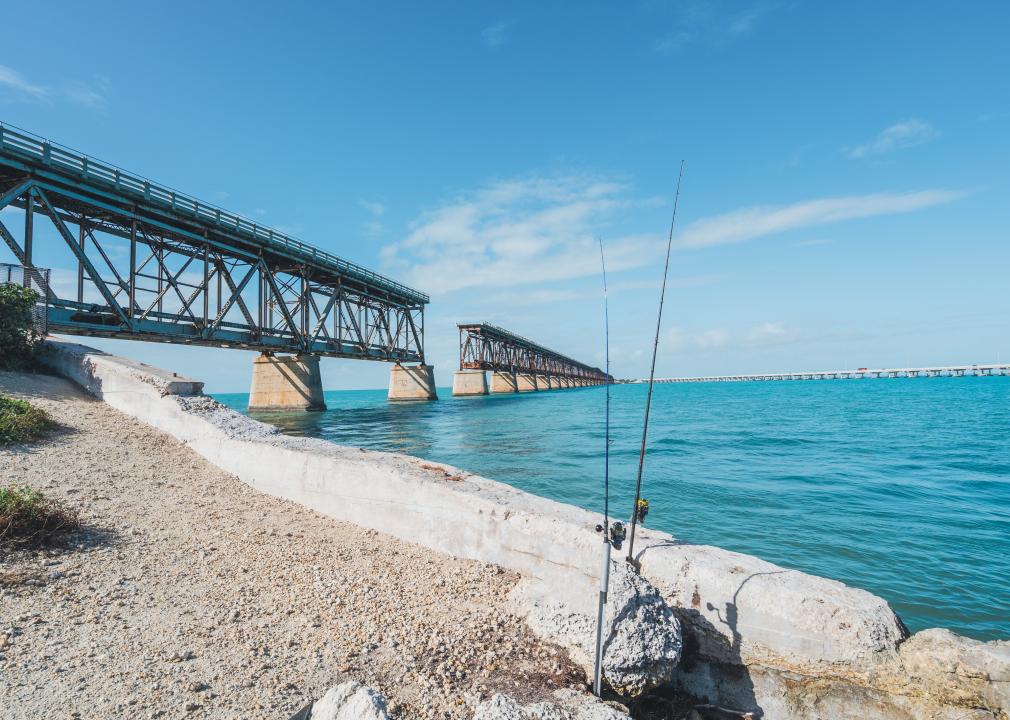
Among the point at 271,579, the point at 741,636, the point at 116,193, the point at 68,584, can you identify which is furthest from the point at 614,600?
the point at 116,193

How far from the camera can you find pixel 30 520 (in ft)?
18.1

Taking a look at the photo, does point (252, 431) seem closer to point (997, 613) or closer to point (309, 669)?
point (309, 669)

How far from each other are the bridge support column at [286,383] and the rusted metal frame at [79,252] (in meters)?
19.8

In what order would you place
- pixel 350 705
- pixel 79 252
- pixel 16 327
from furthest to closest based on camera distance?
pixel 79 252 < pixel 16 327 < pixel 350 705

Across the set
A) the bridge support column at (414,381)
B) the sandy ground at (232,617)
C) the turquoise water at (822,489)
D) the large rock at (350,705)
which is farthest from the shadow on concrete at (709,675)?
the bridge support column at (414,381)

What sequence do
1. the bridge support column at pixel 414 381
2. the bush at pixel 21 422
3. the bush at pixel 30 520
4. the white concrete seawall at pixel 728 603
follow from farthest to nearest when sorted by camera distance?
the bridge support column at pixel 414 381 < the bush at pixel 21 422 < the bush at pixel 30 520 < the white concrete seawall at pixel 728 603

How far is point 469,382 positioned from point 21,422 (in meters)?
78.1

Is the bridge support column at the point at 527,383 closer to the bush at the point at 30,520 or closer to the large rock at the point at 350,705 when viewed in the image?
the bush at the point at 30,520

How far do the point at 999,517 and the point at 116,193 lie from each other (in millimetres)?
35363

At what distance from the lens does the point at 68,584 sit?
4.87 metres

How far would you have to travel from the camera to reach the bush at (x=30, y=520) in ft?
17.6

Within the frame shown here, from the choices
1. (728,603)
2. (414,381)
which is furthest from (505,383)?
(728,603)

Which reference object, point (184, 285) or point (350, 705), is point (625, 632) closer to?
point (350, 705)

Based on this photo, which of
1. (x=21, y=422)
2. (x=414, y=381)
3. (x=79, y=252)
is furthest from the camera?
(x=414, y=381)
